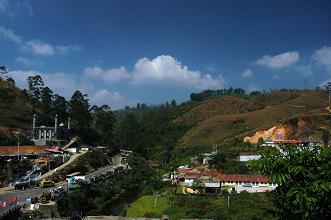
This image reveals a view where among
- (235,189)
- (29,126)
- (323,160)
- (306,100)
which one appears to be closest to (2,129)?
(29,126)

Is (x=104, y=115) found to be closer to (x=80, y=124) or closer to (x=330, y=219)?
(x=80, y=124)

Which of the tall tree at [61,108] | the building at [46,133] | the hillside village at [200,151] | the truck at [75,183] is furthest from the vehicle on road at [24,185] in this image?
the tall tree at [61,108]

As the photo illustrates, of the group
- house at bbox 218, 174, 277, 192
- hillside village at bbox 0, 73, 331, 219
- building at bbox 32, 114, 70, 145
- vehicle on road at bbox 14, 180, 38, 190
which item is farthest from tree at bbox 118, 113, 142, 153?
house at bbox 218, 174, 277, 192

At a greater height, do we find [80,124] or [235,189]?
[80,124]

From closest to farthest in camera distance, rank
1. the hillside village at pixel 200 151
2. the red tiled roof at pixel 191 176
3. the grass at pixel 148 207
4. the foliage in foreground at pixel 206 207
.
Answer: the foliage in foreground at pixel 206 207
the grass at pixel 148 207
the hillside village at pixel 200 151
the red tiled roof at pixel 191 176

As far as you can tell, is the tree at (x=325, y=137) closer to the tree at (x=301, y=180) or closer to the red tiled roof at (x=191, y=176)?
the red tiled roof at (x=191, y=176)

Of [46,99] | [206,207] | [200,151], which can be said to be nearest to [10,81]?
[46,99]

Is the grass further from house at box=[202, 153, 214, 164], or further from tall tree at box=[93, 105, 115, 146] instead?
tall tree at box=[93, 105, 115, 146]
